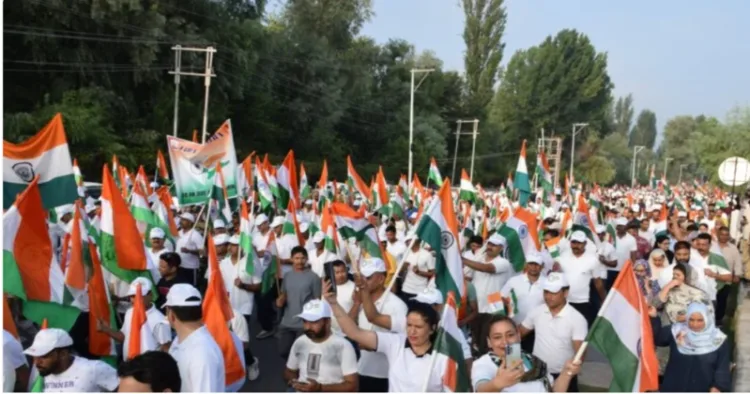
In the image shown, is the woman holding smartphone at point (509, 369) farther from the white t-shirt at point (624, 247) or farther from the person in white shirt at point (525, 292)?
the white t-shirt at point (624, 247)

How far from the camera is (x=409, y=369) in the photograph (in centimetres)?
446

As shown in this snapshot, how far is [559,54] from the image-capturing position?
7431cm

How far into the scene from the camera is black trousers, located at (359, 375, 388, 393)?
18.0ft

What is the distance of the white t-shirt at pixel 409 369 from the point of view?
437 cm

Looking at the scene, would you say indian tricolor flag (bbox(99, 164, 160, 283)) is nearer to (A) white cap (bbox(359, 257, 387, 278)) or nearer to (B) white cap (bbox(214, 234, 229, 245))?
(B) white cap (bbox(214, 234, 229, 245))

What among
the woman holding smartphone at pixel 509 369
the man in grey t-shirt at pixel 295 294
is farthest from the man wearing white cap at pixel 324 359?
the man in grey t-shirt at pixel 295 294

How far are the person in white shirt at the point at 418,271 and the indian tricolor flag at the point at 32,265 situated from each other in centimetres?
398

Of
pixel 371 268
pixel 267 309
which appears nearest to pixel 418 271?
pixel 267 309

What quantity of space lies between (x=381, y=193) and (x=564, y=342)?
33.4 ft

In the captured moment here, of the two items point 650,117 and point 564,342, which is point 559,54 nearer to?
point 564,342

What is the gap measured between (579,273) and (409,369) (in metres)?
4.24

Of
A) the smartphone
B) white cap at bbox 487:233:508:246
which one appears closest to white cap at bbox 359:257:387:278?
the smartphone

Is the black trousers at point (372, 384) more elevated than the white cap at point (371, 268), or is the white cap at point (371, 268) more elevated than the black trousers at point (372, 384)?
the white cap at point (371, 268)

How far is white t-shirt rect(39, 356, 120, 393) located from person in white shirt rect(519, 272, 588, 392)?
8.94 ft
